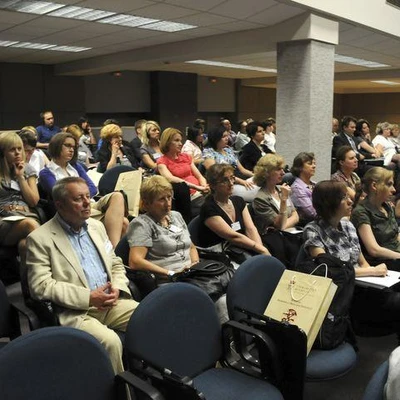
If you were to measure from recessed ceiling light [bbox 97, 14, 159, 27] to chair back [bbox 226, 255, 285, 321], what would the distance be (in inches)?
182

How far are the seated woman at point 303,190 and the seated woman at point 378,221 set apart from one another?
2.32ft

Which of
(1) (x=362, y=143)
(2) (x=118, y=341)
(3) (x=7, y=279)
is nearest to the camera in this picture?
(2) (x=118, y=341)

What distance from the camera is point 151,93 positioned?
13.0 m

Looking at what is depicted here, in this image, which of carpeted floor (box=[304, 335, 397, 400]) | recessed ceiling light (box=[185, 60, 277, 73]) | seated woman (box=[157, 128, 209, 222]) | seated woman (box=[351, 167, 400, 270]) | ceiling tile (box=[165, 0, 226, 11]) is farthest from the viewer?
recessed ceiling light (box=[185, 60, 277, 73])

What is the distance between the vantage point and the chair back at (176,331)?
177cm

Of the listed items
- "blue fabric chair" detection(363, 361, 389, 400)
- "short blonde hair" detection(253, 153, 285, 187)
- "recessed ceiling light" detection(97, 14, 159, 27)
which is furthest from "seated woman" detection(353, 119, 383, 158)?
"blue fabric chair" detection(363, 361, 389, 400)

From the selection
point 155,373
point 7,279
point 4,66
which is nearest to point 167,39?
point 4,66

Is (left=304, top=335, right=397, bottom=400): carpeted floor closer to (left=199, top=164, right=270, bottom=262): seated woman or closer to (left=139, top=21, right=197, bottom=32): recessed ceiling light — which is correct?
(left=199, top=164, right=270, bottom=262): seated woman

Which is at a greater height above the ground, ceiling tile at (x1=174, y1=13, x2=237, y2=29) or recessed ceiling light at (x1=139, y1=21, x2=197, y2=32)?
recessed ceiling light at (x1=139, y1=21, x2=197, y2=32)

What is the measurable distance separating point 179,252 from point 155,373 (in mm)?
1178

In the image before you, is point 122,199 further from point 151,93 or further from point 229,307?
point 151,93

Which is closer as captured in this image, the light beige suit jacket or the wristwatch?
the light beige suit jacket

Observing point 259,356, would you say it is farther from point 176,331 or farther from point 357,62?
point 357,62

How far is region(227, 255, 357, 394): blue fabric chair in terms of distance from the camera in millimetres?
2008
